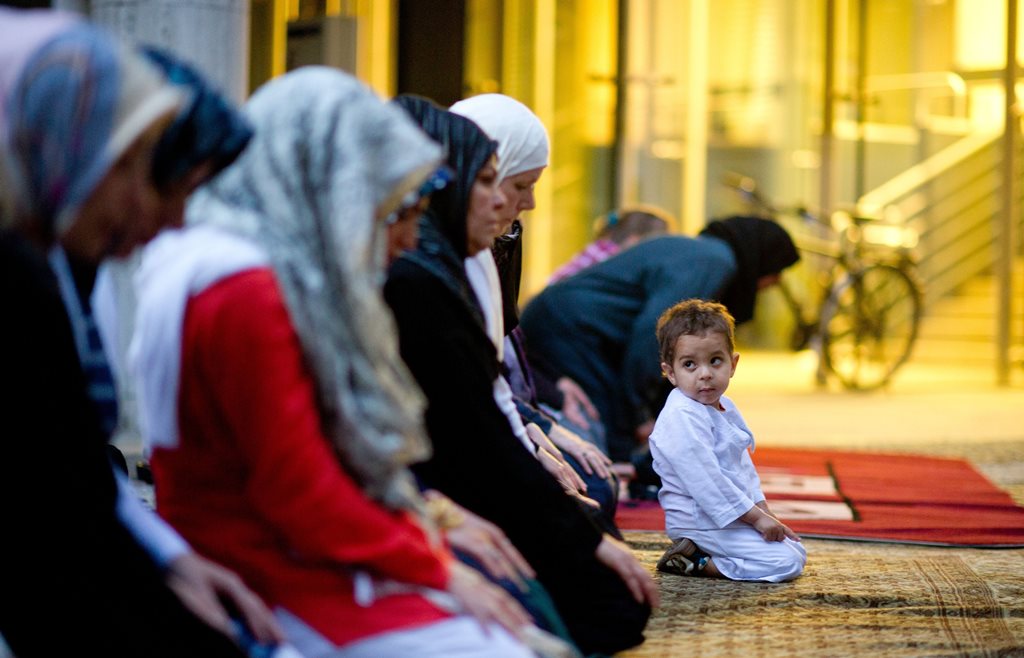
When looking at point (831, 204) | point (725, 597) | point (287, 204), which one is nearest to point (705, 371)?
point (725, 597)

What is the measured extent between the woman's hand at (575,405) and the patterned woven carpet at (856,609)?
810 mm

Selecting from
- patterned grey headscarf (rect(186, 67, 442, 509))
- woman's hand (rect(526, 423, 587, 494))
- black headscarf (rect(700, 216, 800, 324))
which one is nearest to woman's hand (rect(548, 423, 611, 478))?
woman's hand (rect(526, 423, 587, 494))

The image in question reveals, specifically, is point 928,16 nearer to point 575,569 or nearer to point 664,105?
point 664,105

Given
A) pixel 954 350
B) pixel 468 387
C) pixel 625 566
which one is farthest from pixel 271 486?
pixel 954 350

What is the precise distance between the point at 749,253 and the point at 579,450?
1803 millimetres

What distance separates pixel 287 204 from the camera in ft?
5.40

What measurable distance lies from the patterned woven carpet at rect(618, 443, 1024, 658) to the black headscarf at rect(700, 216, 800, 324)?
1422 millimetres

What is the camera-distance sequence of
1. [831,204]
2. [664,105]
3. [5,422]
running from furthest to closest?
1. [664,105]
2. [831,204]
3. [5,422]

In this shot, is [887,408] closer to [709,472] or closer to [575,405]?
[575,405]

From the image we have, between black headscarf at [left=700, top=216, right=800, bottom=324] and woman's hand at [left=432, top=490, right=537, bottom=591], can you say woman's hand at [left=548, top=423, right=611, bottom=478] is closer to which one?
woman's hand at [left=432, top=490, right=537, bottom=591]

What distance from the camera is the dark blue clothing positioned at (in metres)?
4.82

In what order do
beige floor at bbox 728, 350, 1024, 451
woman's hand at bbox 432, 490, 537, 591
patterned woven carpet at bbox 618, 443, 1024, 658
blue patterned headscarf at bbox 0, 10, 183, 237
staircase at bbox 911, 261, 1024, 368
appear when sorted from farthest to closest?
staircase at bbox 911, 261, 1024, 368 < beige floor at bbox 728, 350, 1024, 451 < patterned woven carpet at bbox 618, 443, 1024, 658 < woman's hand at bbox 432, 490, 537, 591 < blue patterned headscarf at bbox 0, 10, 183, 237

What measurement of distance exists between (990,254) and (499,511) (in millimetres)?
10309

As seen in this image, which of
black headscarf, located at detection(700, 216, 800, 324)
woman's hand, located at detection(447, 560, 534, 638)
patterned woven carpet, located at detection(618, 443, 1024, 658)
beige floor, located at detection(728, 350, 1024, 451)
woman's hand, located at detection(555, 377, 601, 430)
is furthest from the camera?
beige floor, located at detection(728, 350, 1024, 451)
